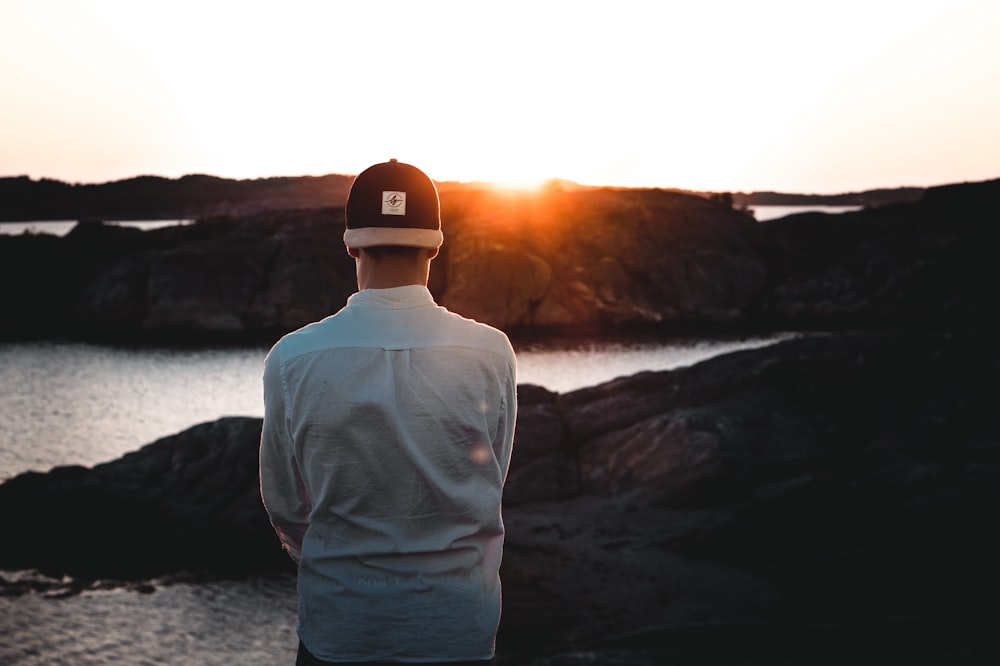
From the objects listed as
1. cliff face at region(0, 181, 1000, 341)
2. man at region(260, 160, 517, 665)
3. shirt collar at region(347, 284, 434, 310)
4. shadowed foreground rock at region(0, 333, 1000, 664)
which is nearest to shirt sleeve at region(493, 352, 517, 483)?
man at region(260, 160, 517, 665)

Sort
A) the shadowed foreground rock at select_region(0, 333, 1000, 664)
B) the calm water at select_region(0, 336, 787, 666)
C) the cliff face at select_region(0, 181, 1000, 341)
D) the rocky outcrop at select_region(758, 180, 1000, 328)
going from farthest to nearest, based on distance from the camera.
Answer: the rocky outcrop at select_region(758, 180, 1000, 328) → the cliff face at select_region(0, 181, 1000, 341) → the calm water at select_region(0, 336, 787, 666) → the shadowed foreground rock at select_region(0, 333, 1000, 664)

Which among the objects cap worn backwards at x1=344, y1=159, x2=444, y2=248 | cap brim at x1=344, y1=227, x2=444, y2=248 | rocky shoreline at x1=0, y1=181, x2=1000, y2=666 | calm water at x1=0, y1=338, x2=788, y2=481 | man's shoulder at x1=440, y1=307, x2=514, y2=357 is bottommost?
calm water at x1=0, y1=338, x2=788, y2=481

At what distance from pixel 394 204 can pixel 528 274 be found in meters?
63.3

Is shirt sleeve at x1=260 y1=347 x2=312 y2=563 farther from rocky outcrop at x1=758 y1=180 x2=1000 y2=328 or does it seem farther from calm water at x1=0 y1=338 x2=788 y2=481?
rocky outcrop at x1=758 y1=180 x2=1000 y2=328

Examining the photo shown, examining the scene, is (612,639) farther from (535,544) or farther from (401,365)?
(401,365)

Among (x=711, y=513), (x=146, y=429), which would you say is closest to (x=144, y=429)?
(x=146, y=429)

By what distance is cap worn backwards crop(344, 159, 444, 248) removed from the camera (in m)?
→ 2.51

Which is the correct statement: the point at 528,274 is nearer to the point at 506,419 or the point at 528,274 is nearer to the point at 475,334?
the point at 506,419

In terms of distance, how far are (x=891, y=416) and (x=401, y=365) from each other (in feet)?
44.9

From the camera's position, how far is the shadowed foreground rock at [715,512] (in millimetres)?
9367

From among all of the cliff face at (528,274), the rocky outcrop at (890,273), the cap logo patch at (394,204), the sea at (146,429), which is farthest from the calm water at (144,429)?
the rocky outcrop at (890,273)

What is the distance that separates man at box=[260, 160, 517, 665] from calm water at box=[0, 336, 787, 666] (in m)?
10.5

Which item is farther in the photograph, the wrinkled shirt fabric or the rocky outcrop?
the rocky outcrop

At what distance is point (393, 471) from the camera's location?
2438 millimetres
